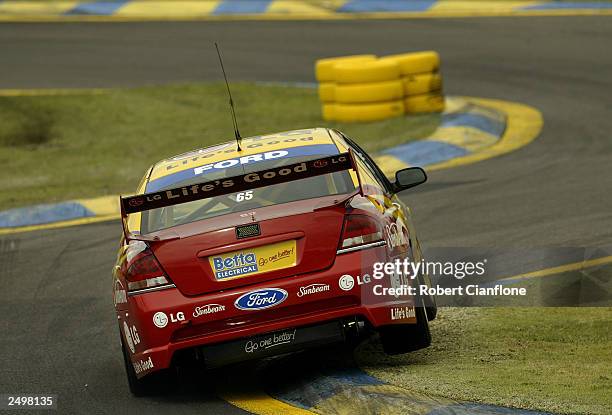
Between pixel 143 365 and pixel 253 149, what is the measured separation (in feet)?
5.49

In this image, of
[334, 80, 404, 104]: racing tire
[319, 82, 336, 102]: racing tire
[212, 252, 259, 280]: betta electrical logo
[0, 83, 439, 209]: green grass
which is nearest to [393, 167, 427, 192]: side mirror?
[212, 252, 259, 280]: betta electrical logo

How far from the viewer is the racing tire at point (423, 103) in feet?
56.7

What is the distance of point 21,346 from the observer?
8641 mm

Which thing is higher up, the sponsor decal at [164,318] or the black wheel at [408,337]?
the sponsor decal at [164,318]

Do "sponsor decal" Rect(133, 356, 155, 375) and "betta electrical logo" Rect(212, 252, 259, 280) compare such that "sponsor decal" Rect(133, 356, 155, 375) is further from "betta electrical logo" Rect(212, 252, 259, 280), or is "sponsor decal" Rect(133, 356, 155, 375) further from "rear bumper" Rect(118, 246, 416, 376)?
"betta electrical logo" Rect(212, 252, 259, 280)

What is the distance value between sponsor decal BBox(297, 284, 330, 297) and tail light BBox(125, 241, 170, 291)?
677mm

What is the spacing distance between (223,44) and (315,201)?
18.3 meters

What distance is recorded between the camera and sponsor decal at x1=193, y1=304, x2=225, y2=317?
6625 mm

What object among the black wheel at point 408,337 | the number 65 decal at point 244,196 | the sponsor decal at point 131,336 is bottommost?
the black wheel at point 408,337

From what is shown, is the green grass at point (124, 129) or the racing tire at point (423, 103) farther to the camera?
the racing tire at point (423, 103)

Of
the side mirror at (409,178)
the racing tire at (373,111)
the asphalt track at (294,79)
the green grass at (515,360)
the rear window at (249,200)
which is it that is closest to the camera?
the green grass at (515,360)

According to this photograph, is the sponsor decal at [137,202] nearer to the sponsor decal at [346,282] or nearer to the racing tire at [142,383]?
the racing tire at [142,383]

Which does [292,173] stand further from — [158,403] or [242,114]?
[242,114]

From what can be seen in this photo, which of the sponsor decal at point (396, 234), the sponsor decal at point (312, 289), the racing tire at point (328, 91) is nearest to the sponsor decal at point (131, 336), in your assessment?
the sponsor decal at point (312, 289)
